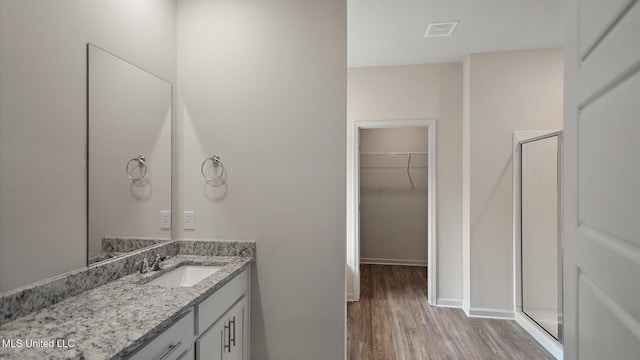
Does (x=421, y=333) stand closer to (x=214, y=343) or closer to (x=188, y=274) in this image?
(x=214, y=343)

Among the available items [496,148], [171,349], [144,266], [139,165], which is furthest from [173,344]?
[496,148]

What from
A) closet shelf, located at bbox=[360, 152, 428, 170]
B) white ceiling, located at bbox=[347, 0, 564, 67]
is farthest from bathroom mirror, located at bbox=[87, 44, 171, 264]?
closet shelf, located at bbox=[360, 152, 428, 170]

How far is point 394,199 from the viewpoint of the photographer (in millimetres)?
4867

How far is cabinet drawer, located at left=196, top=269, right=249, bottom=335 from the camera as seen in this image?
1.39m

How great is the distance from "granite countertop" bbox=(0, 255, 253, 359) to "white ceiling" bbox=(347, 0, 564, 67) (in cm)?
229

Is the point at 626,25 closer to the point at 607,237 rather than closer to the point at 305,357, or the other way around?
the point at 607,237

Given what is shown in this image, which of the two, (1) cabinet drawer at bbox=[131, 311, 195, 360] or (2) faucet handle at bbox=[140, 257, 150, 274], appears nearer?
(1) cabinet drawer at bbox=[131, 311, 195, 360]

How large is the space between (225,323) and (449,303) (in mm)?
2694

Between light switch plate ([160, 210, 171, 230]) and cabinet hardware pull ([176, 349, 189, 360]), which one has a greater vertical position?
light switch plate ([160, 210, 171, 230])

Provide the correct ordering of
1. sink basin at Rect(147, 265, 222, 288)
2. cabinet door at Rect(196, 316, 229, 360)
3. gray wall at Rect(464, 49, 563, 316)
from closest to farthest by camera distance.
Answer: cabinet door at Rect(196, 316, 229, 360) → sink basin at Rect(147, 265, 222, 288) → gray wall at Rect(464, 49, 563, 316)

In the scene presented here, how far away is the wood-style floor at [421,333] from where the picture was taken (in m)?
2.46

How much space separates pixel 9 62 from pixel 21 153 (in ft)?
1.08

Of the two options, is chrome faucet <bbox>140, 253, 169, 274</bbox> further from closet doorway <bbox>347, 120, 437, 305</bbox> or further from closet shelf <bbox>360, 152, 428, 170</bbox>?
closet shelf <bbox>360, 152, 428, 170</bbox>

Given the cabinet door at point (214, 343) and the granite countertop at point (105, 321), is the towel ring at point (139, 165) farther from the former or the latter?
the cabinet door at point (214, 343)
